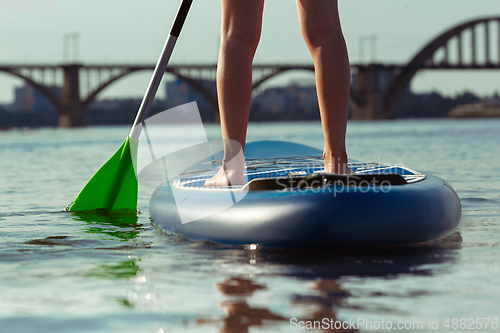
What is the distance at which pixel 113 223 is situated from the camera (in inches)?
131

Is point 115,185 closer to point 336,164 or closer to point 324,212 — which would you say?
point 336,164

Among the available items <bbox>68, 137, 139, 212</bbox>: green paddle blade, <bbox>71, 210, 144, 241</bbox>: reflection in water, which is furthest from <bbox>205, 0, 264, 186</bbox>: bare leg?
<bbox>68, 137, 139, 212</bbox>: green paddle blade

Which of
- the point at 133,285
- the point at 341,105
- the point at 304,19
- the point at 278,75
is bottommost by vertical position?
the point at 133,285

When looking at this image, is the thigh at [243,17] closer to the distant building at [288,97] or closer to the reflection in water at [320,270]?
the reflection in water at [320,270]

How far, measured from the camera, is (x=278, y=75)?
43.1m

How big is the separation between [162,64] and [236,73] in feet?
3.30

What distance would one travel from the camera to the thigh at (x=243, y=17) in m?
2.71

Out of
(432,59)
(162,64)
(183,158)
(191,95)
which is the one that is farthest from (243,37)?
(191,95)

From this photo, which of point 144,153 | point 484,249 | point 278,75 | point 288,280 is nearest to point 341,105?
point 484,249

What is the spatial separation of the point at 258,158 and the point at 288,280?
2233mm

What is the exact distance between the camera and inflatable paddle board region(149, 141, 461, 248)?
7.55 ft

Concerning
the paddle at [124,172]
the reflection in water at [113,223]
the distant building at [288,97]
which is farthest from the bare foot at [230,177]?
the distant building at [288,97]

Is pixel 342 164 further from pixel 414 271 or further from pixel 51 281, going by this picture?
pixel 51 281

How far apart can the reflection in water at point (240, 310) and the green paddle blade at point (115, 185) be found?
6.11ft
